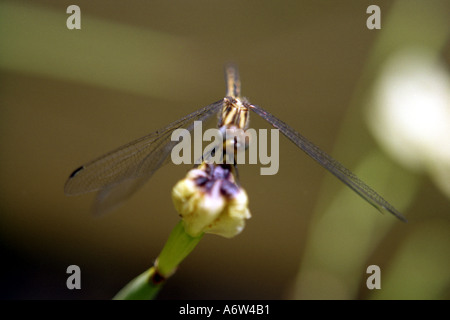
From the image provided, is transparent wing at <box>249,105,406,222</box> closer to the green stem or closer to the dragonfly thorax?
the dragonfly thorax

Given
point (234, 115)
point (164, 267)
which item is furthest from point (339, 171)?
point (164, 267)

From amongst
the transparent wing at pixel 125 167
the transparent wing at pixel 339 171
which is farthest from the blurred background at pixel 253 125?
the transparent wing at pixel 125 167

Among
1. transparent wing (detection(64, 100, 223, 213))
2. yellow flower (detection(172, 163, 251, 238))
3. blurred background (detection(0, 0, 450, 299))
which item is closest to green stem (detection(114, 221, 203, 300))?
yellow flower (detection(172, 163, 251, 238))

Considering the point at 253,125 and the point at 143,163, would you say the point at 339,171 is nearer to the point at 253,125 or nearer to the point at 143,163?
the point at 143,163

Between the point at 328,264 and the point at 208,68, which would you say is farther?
the point at 208,68

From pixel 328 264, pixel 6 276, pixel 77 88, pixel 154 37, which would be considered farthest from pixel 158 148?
pixel 6 276

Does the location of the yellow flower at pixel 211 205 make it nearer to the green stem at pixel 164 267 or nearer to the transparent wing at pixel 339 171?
the green stem at pixel 164 267

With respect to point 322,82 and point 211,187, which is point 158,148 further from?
point 322,82
